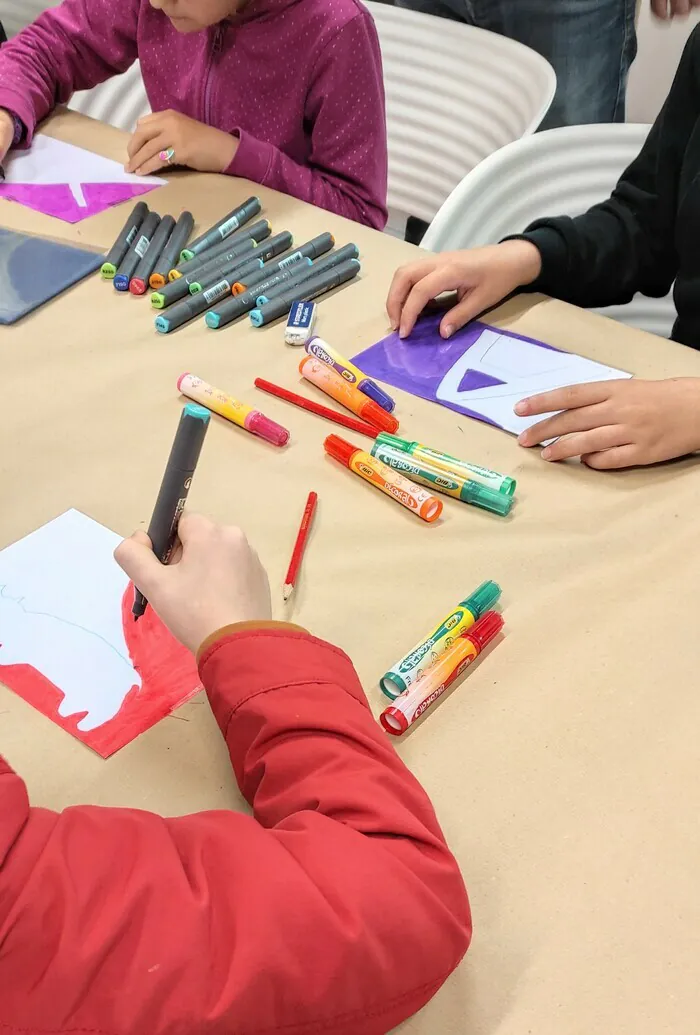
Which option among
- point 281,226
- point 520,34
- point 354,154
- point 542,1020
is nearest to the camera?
point 542,1020

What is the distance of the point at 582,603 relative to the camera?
58 cm

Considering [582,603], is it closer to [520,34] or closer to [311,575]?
[311,575]

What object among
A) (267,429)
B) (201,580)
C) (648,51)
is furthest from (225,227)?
(648,51)

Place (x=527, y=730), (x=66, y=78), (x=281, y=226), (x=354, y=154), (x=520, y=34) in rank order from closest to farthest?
(x=527, y=730)
(x=281, y=226)
(x=354, y=154)
(x=66, y=78)
(x=520, y=34)

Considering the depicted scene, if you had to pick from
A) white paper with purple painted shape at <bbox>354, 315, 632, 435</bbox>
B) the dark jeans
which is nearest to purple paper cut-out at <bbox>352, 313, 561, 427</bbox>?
white paper with purple painted shape at <bbox>354, 315, 632, 435</bbox>

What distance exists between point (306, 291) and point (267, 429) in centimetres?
23

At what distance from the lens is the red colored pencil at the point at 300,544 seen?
1.94 ft

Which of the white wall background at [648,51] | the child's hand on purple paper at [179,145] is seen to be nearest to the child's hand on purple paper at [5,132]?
the child's hand on purple paper at [179,145]

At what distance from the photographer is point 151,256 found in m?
0.92

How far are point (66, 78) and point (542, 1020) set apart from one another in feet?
4.38

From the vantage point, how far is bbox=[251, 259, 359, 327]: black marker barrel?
0.85 metres

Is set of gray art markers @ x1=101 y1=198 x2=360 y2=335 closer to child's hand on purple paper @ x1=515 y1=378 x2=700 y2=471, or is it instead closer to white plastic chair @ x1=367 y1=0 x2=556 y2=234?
child's hand on purple paper @ x1=515 y1=378 x2=700 y2=471

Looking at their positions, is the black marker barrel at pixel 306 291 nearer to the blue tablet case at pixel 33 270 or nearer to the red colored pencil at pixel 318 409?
the red colored pencil at pixel 318 409

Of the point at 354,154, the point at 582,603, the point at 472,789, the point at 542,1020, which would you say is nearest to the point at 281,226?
the point at 354,154
